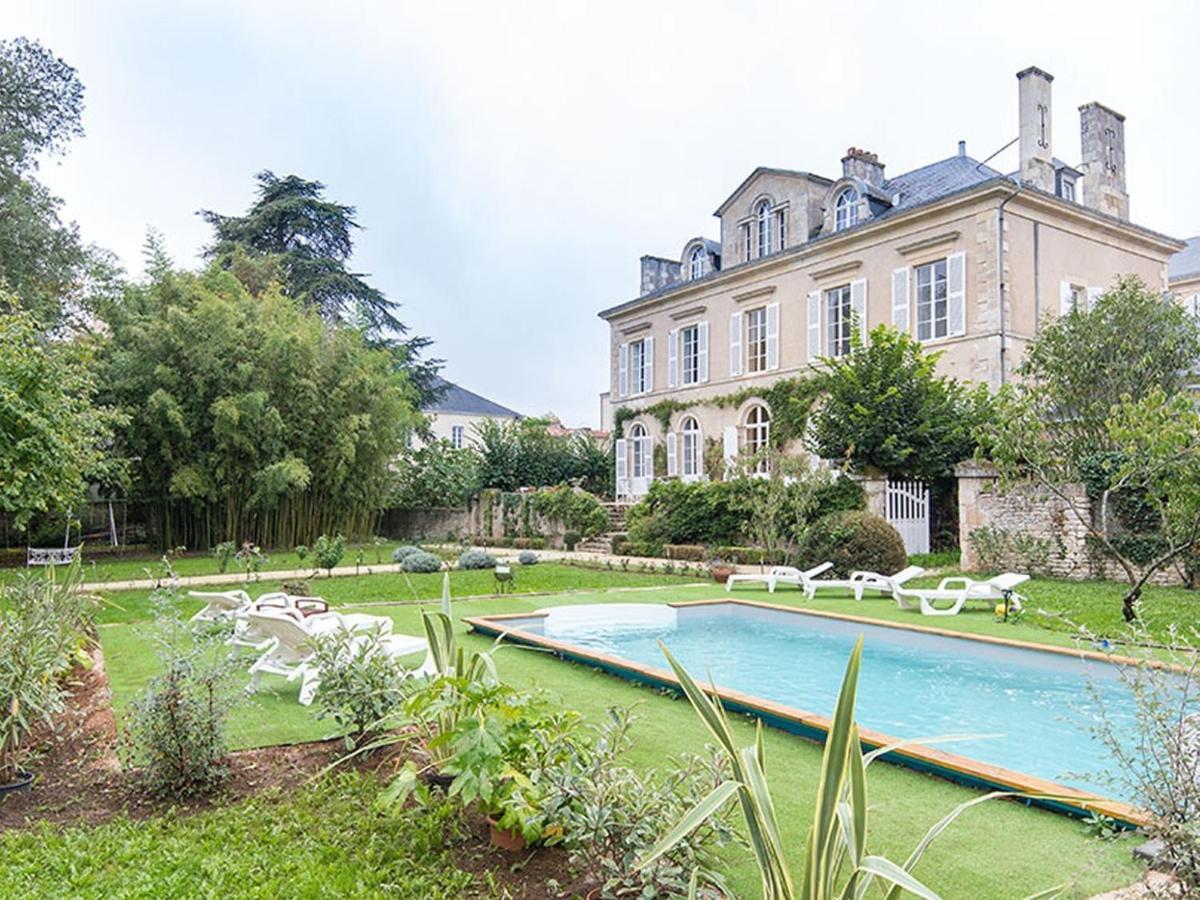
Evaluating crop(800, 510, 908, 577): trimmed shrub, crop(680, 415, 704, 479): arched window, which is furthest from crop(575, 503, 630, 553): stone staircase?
crop(800, 510, 908, 577): trimmed shrub

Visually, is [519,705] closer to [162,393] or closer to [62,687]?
[62,687]

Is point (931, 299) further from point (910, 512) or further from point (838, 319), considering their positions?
point (910, 512)

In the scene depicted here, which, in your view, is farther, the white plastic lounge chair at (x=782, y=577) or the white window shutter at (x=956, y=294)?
the white window shutter at (x=956, y=294)

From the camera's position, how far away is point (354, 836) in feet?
9.68

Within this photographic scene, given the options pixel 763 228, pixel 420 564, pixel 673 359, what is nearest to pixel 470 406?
pixel 673 359

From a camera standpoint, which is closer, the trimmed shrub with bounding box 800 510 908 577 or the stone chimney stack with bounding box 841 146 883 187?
the trimmed shrub with bounding box 800 510 908 577

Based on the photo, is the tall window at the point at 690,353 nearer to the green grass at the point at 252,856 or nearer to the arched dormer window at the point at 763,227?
the arched dormer window at the point at 763,227

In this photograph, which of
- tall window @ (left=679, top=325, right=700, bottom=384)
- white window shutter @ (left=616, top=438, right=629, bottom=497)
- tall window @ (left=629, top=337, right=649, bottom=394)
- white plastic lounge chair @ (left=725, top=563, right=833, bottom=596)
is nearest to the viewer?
white plastic lounge chair @ (left=725, top=563, right=833, bottom=596)

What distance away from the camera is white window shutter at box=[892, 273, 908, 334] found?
18125 millimetres

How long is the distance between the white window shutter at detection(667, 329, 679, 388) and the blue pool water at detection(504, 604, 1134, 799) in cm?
1531

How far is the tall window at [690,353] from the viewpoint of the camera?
78.5 feet

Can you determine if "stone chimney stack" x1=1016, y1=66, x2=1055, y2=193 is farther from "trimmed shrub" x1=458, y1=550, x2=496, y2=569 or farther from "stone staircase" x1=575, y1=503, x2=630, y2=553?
"trimmed shrub" x1=458, y1=550, x2=496, y2=569

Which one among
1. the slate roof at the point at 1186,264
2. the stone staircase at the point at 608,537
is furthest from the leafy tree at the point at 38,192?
the slate roof at the point at 1186,264

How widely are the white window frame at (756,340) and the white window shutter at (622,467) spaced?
5307 mm
